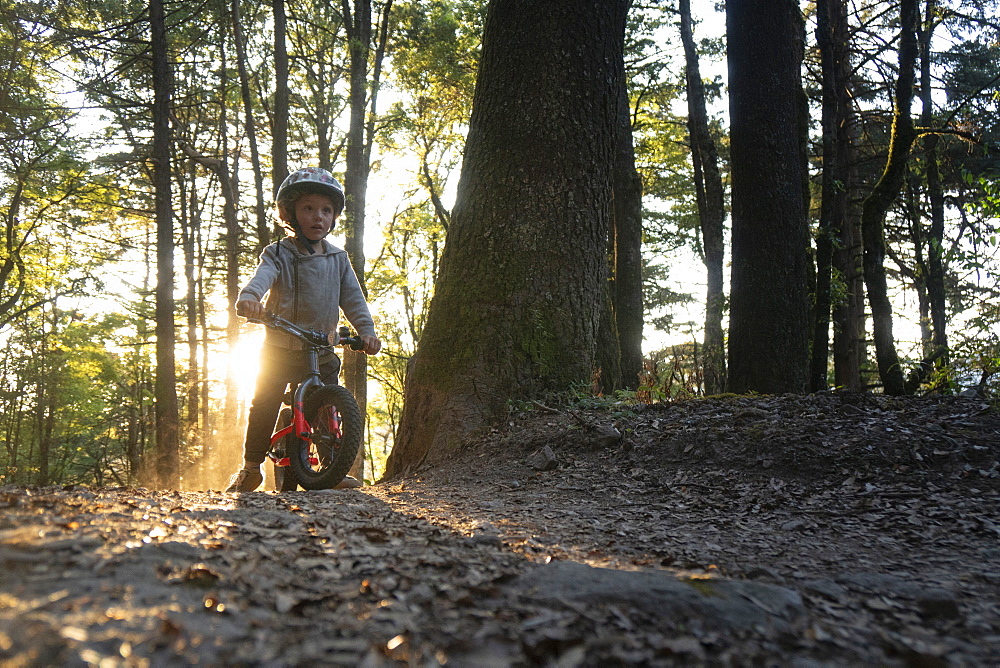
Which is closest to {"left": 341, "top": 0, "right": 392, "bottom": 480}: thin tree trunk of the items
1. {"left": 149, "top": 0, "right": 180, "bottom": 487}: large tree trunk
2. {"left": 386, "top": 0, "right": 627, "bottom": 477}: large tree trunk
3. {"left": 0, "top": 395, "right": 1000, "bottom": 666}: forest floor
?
{"left": 149, "top": 0, "right": 180, "bottom": 487}: large tree trunk

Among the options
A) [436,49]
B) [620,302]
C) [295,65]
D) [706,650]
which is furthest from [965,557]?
[295,65]

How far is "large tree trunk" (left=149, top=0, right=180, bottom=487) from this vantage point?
12.9 meters

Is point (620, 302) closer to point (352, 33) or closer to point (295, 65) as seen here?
point (352, 33)

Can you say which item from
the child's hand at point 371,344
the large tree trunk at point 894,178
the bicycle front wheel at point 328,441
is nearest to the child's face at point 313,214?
the child's hand at point 371,344

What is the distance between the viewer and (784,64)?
A: 272 inches

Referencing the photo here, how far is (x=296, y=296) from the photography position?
16.9 feet

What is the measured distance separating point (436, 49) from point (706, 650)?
18494 mm

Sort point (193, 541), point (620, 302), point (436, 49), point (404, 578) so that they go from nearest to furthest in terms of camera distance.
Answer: point (404, 578), point (193, 541), point (620, 302), point (436, 49)

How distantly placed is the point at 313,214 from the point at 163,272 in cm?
983

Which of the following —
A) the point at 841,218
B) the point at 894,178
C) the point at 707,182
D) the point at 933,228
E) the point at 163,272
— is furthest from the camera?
the point at 933,228

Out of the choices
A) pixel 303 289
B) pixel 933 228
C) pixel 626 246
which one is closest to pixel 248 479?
pixel 303 289

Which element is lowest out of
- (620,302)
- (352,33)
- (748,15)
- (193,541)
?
(193,541)

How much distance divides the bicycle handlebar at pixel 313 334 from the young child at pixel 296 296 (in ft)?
0.32

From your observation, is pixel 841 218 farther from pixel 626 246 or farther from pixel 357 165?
pixel 357 165
